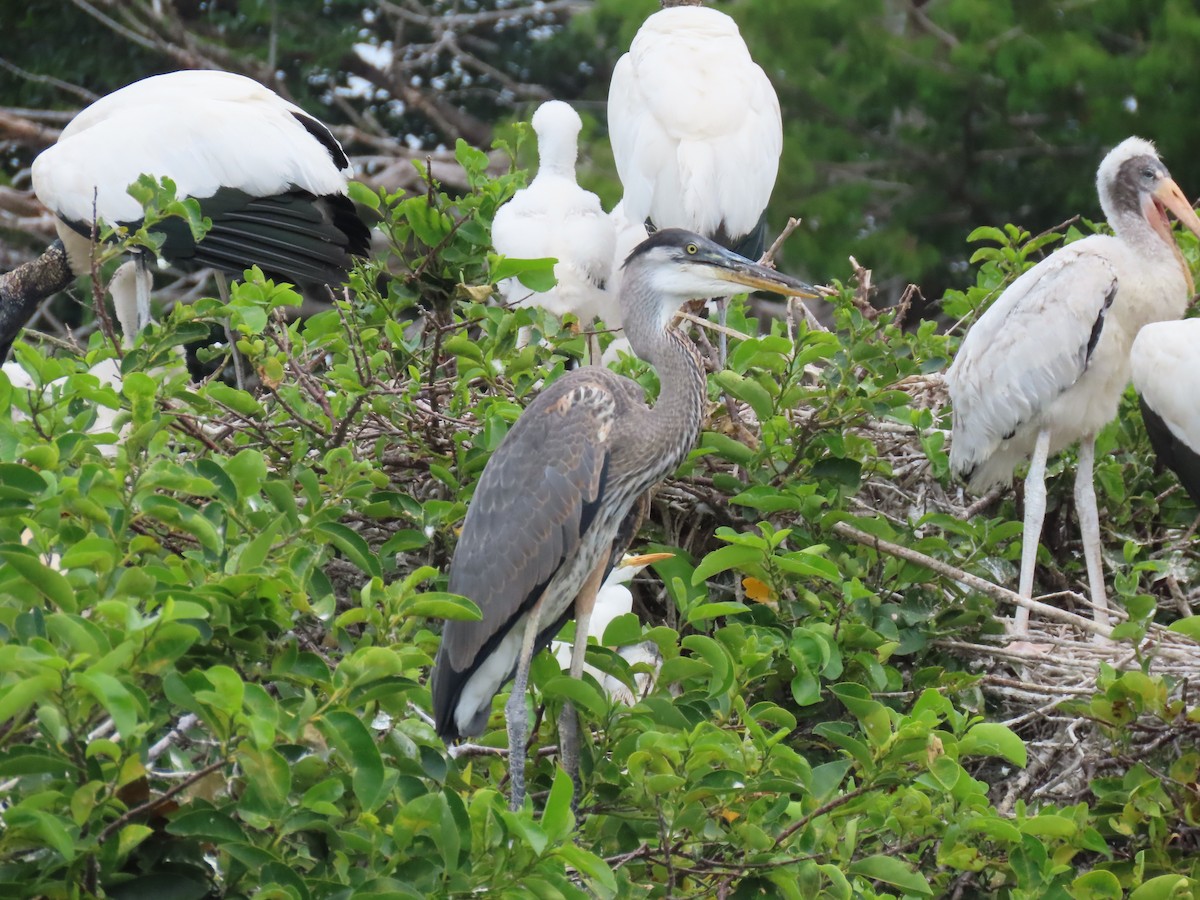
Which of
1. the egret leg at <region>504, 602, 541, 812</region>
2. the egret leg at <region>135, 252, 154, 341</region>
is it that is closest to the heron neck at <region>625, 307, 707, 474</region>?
the egret leg at <region>504, 602, 541, 812</region>

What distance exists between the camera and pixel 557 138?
5.26m

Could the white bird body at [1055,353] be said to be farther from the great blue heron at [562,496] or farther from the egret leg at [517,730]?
the egret leg at [517,730]

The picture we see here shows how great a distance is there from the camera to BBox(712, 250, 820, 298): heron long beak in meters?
3.47

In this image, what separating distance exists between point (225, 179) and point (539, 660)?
2.81m

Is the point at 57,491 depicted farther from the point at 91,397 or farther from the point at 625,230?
the point at 625,230

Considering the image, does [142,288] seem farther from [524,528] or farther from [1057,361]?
[1057,361]

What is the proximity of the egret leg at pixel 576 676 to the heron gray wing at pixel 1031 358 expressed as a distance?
54.6 inches

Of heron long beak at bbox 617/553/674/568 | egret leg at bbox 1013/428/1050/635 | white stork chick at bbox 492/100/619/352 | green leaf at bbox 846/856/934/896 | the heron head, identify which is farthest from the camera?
white stork chick at bbox 492/100/619/352

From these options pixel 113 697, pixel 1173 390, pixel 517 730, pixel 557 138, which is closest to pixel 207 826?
pixel 113 697

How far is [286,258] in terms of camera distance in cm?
531

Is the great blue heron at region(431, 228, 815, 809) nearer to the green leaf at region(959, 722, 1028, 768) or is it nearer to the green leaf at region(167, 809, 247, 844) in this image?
the green leaf at region(959, 722, 1028, 768)

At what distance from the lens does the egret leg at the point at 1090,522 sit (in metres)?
4.32

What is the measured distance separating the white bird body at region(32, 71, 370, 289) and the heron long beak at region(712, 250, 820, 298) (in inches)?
79.5

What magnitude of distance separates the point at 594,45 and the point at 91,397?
7.10m
